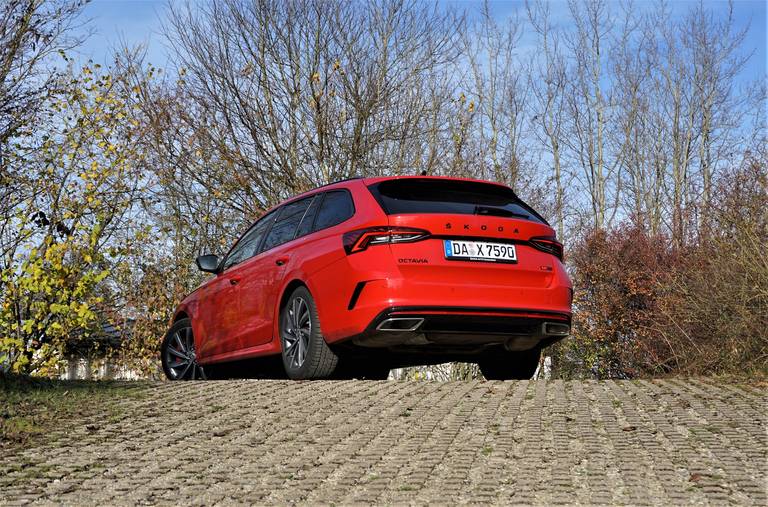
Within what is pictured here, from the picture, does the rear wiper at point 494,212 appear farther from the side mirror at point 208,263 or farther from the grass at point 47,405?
the side mirror at point 208,263

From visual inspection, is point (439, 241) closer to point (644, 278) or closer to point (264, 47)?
point (264, 47)

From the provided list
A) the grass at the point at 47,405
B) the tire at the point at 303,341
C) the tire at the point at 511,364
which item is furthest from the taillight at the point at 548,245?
the grass at the point at 47,405

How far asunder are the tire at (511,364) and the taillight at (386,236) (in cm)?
170

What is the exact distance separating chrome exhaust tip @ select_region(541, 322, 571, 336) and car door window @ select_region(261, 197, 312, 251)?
2.49 m

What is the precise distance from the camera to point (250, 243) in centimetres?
955

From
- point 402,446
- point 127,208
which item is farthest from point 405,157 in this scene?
point 402,446

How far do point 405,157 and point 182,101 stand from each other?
5545mm

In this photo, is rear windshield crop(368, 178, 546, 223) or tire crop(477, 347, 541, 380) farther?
tire crop(477, 347, 541, 380)

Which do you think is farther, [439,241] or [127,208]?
[127,208]

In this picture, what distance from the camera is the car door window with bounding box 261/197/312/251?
8.57 metres

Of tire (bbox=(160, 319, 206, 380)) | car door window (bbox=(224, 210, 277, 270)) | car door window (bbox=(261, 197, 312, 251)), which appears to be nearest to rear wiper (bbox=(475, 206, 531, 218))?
car door window (bbox=(261, 197, 312, 251))

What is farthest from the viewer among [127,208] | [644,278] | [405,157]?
[644,278]

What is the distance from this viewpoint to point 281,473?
4.68m

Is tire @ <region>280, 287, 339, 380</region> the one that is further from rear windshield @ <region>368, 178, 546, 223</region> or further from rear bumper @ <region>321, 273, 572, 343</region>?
rear windshield @ <region>368, 178, 546, 223</region>
